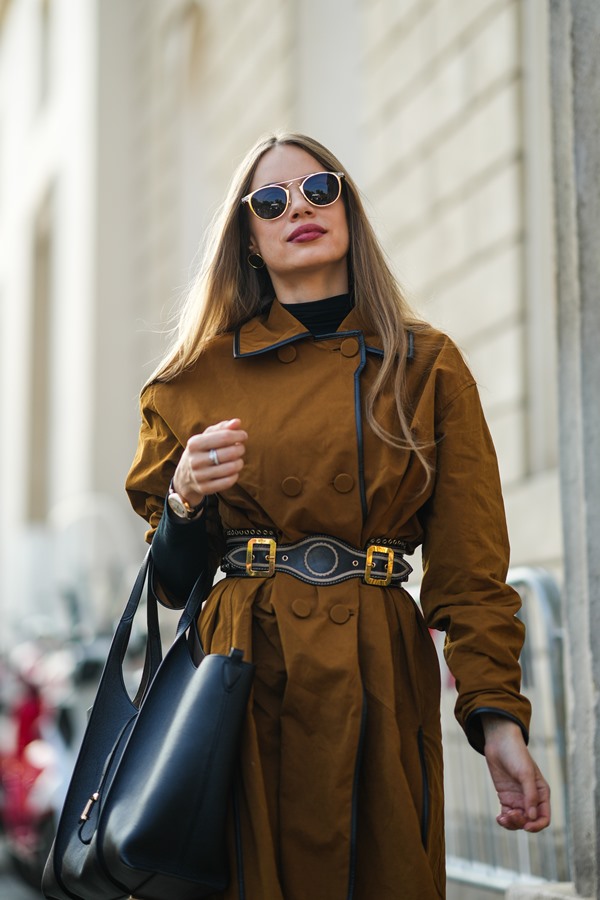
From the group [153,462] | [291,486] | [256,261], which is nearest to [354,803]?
[291,486]

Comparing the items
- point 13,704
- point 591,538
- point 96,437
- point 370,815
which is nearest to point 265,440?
point 370,815

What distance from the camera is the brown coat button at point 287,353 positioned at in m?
2.57

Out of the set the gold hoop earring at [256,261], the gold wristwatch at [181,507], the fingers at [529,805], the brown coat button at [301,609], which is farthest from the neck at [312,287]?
the fingers at [529,805]

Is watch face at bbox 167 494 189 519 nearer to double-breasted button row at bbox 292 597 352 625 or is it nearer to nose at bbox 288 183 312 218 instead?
double-breasted button row at bbox 292 597 352 625

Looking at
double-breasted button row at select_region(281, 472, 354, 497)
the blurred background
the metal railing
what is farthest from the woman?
the metal railing

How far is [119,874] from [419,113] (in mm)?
5964

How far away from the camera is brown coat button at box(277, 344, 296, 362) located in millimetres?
2574

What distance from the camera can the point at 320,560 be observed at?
2436mm

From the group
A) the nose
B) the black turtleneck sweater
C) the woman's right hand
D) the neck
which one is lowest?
the woman's right hand

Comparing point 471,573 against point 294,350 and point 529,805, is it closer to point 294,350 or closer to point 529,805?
point 529,805

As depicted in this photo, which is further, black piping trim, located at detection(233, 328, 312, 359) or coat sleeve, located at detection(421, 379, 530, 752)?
black piping trim, located at detection(233, 328, 312, 359)

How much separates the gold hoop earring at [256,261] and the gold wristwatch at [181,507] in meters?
0.55

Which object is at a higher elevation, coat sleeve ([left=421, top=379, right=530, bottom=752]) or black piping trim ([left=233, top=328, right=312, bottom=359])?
black piping trim ([left=233, top=328, right=312, bottom=359])

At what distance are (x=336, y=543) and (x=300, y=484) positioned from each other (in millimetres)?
118
